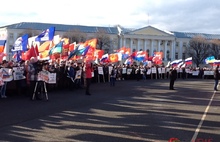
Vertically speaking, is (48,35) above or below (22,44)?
above

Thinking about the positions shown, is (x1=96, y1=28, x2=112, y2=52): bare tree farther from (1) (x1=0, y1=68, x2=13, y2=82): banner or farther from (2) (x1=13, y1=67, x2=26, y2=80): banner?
(1) (x1=0, y1=68, x2=13, y2=82): banner

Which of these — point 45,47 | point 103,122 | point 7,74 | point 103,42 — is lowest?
point 103,122

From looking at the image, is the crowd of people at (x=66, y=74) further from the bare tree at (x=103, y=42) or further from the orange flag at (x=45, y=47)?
the bare tree at (x=103, y=42)

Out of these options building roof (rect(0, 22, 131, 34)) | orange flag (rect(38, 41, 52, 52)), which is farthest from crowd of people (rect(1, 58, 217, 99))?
building roof (rect(0, 22, 131, 34))

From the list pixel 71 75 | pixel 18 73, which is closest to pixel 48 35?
pixel 71 75

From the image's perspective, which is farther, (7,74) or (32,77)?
(7,74)

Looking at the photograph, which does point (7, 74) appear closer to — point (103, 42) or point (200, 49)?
point (103, 42)

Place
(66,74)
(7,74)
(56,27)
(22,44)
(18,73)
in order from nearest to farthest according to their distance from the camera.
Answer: (7,74) < (18,73) < (22,44) < (66,74) < (56,27)

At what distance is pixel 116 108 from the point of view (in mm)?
12844

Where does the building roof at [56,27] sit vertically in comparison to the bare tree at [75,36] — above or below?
above

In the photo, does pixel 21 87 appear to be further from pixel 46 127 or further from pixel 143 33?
pixel 143 33

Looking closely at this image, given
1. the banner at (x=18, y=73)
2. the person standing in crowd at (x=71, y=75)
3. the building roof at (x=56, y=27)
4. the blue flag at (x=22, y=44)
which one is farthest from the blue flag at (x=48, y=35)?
the building roof at (x=56, y=27)

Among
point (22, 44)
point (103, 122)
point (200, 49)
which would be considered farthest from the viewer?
point (200, 49)

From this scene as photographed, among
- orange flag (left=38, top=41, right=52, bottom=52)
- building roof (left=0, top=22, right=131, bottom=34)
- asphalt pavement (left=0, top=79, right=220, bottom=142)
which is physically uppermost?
building roof (left=0, top=22, right=131, bottom=34)
